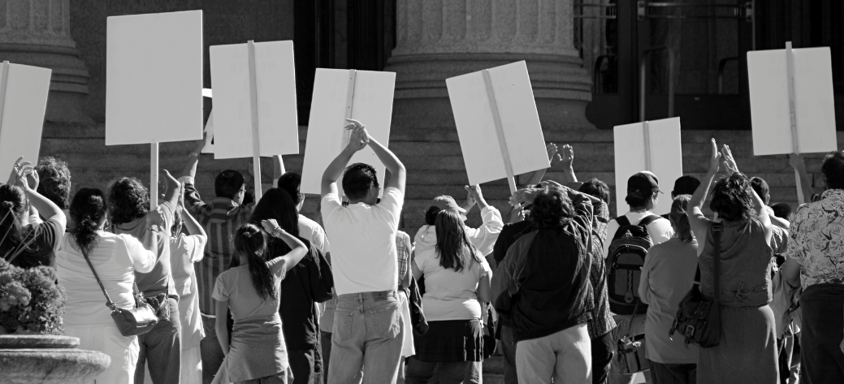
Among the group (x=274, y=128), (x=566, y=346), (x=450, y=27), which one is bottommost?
(x=566, y=346)

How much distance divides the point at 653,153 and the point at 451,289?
7.53 ft

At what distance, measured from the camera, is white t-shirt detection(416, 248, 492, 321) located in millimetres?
8461

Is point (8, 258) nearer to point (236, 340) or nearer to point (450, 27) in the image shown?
point (236, 340)

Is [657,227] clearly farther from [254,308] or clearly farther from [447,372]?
[254,308]

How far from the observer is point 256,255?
7.38m

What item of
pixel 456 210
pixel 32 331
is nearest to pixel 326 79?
pixel 456 210

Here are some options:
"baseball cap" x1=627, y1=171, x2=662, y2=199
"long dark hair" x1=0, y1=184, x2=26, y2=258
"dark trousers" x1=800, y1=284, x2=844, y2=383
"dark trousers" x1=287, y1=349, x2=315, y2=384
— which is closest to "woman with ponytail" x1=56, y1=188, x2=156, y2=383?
"long dark hair" x1=0, y1=184, x2=26, y2=258

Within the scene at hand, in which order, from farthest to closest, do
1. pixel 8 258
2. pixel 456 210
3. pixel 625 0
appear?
pixel 625 0 → pixel 456 210 → pixel 8 258

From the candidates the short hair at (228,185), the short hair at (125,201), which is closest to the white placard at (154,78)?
the short hair at (228,185)

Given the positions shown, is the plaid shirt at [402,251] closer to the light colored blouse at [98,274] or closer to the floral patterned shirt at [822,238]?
the light colored blouse at [98,274]

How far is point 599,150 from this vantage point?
42.8 feet

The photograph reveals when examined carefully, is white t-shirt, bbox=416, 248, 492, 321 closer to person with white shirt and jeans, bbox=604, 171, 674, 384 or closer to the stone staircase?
person with white shirt and jeans, bbox=604, 171, 674, 384

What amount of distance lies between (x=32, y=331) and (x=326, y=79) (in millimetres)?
4312

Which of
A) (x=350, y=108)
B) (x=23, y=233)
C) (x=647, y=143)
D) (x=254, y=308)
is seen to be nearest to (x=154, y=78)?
(x=350, y=108)
